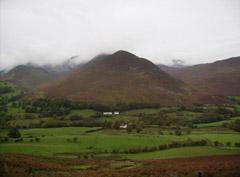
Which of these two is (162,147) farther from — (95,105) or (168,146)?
(95,105)

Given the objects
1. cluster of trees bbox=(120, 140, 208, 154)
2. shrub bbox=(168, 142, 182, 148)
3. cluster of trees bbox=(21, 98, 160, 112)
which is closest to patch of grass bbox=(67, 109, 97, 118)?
cluster of trees bbox=(21, 98, 160, 112)

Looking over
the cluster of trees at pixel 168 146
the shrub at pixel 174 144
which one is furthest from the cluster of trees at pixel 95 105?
the cluster of trees at pixel 168 146

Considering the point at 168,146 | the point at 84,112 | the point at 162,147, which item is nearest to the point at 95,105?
the point at 84,112

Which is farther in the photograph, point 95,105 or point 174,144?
point 95,105

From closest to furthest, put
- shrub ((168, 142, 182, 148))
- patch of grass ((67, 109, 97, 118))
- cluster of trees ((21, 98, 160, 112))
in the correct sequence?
shrub ((168, 142, 182, 148)) → patch of grass ((67, 109, 97, 118)) → cluster of trees ((21, 98, 160, 112))

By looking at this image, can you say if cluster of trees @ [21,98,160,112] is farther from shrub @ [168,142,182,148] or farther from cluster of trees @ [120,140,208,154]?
cluster of trees @ [120,140,208,154]

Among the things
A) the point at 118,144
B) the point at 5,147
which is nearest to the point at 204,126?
the point at 118,144

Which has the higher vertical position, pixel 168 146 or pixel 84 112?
pixel 84 112

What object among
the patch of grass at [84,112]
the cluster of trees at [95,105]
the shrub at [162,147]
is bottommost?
the shrub at [162,147]

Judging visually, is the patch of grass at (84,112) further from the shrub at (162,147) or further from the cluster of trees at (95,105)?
the shrub at (162,147)

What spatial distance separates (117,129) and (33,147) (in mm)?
57152

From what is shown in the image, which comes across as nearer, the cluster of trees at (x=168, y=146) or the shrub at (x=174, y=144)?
the cluster of trees at (x=168, y=146)

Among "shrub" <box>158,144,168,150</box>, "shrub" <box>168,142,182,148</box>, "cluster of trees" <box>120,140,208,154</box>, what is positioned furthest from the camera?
"shrub" <box>168,142,182,148</box>

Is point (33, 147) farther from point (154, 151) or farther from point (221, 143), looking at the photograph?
point (221, 143)
